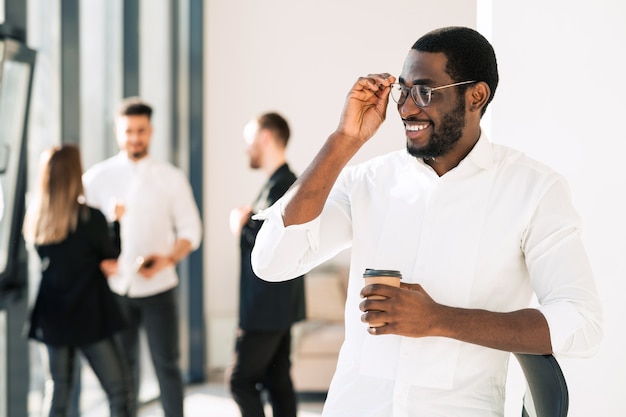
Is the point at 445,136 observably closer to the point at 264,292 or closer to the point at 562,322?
the point at 562,322

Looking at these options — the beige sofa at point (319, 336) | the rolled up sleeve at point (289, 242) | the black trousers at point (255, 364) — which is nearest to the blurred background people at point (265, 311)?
the black trousers at point (255, 364)

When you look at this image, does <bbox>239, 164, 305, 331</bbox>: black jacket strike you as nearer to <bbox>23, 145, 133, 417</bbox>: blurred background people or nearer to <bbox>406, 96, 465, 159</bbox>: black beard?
<bbox>23, 145, 133, 417</bbox>: blurred background people

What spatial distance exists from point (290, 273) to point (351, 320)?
0.14m

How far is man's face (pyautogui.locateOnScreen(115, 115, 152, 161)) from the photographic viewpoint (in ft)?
15.4

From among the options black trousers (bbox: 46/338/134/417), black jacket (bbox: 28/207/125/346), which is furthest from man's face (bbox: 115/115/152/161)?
black trousers (bbox: 46/338/134/417)

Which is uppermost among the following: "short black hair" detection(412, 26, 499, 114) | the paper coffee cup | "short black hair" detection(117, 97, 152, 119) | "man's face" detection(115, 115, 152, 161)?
"short black hair" detection(412, 26, 499, 114)

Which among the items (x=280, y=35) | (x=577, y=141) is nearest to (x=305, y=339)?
(x=280, y=35)

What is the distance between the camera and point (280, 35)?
272 inches

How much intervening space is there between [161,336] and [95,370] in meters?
0.58

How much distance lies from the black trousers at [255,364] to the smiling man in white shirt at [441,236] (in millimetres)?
2447

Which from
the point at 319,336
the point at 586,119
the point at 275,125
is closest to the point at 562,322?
the point at 586,119

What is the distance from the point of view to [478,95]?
5.43ft

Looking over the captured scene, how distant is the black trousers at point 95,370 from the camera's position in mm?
3881

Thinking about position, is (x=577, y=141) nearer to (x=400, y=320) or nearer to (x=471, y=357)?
(x=471, y=357)
